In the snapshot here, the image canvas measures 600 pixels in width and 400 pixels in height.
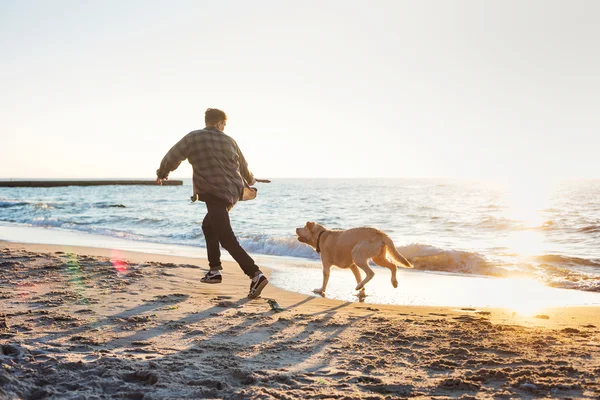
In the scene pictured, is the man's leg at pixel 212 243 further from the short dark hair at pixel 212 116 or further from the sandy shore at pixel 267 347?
the short dark hair at pixel 212 116

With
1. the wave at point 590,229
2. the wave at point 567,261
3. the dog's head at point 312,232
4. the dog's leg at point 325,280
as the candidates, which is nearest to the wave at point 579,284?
the wave at point 567,261

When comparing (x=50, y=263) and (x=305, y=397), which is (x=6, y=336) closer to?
(x=305, y=397)

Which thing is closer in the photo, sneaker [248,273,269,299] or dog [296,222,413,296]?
sneaker [248,273,269,299]

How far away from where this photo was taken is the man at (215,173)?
573 centimetres

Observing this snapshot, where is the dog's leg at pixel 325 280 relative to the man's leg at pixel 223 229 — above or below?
below

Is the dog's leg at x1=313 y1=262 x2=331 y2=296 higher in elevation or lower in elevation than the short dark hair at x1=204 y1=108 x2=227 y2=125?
lower

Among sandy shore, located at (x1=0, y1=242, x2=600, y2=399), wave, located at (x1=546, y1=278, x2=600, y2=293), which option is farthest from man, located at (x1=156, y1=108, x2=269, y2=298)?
wave, located at (x1=546, y1=278, x2=600, y2=293)

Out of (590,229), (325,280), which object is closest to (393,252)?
(325,280)

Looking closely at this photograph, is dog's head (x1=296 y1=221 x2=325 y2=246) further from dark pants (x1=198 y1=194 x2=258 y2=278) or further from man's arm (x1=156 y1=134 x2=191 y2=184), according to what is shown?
man's arm (x1=156 y1=134 x2=191 y2=184)

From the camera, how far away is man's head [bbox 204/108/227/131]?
5938mm

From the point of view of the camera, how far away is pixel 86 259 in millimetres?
8531

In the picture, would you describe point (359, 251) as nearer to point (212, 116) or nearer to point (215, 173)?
point (215, 173)

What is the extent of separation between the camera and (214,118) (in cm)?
595

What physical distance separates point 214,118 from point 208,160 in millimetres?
544
